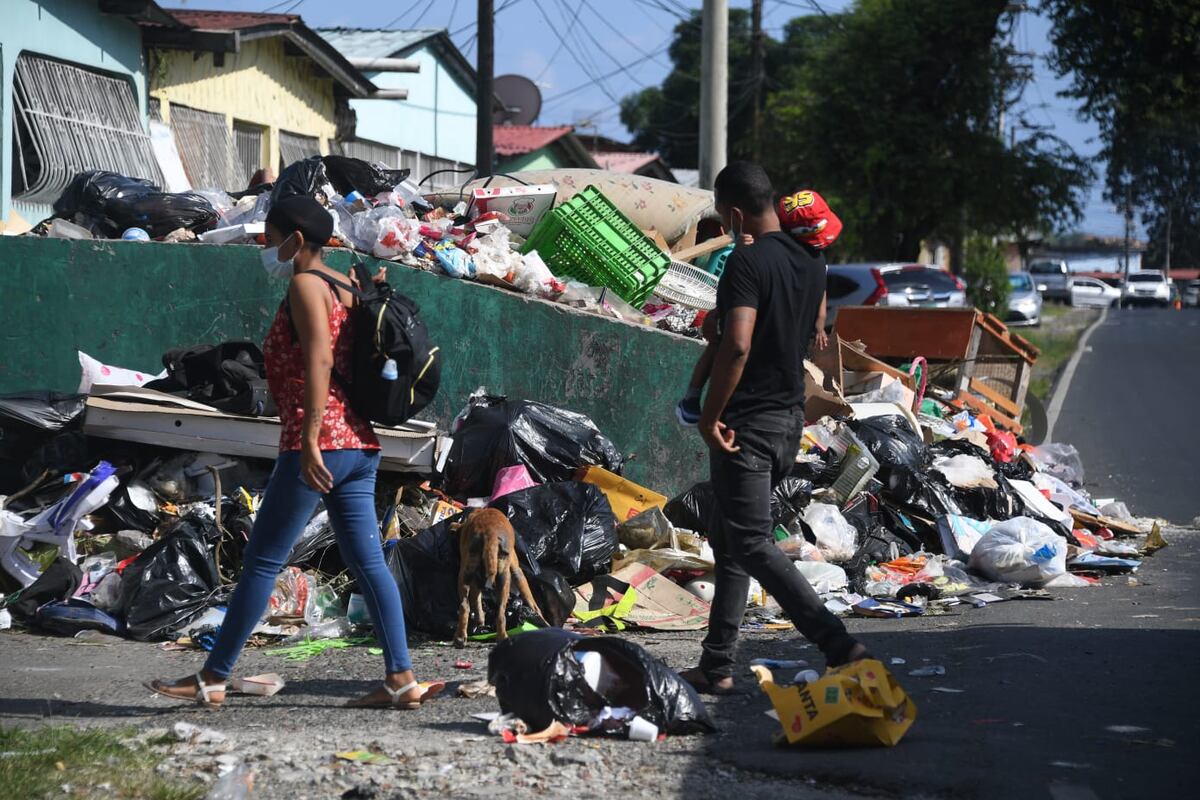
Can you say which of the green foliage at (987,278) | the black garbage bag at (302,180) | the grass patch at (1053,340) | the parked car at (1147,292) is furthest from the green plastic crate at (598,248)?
the parked car at (1147,292)

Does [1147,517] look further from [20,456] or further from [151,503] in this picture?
[20,456]

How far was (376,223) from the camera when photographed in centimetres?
762

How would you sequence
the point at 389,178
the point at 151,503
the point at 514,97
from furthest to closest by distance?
the point at 514,97, the point at 389,178, the point at 151,503

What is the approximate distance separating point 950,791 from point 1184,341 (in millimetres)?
25984

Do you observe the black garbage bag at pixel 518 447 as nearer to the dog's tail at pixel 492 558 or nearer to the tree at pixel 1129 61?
the dog's tail at pixel 492 558

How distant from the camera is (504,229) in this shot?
8.16m

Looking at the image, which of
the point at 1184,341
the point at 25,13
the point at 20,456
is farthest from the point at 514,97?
the point at 20,456

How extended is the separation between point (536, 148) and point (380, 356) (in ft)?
74.4

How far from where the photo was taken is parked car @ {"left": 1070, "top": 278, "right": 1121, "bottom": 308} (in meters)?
51.6

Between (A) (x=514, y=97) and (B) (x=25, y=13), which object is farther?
(A) (x=514, y=97)

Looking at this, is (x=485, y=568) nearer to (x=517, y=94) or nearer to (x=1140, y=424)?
(x=1140, y=424)

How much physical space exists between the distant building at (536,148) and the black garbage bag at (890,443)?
18.3 metres

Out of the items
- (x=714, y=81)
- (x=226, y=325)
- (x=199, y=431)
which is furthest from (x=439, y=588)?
(x=714, y=81)

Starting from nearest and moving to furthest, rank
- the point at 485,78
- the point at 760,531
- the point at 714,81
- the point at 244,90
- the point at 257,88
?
the point at 760,531
the point at 714,81
the point at 244,90
the point at 257,88
the point at 485,78
